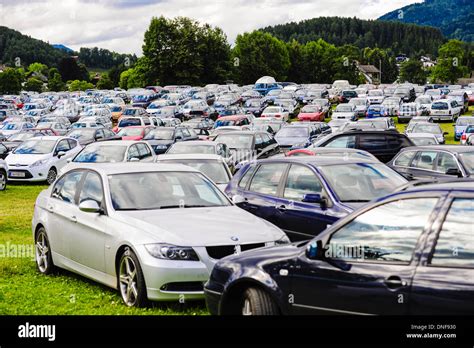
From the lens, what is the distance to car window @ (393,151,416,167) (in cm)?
1711

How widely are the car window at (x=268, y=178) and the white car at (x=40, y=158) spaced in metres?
14.9

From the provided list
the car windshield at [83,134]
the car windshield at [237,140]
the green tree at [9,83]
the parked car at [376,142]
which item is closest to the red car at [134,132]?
Answer: the car windshield at [83,134]

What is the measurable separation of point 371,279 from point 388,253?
0.22 meters

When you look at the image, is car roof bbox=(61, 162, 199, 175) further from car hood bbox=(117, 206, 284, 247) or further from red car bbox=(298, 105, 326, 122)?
red car bbox=(298, 105, 326, 122)

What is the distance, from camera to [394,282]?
195 inches

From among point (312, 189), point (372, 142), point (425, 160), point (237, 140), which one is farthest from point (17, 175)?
point (312, 189)

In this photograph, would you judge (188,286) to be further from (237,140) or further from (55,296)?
(237,140)

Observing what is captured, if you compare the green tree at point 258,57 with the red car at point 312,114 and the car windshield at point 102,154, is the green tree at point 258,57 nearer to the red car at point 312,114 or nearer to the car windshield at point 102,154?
the red car at point 312,114

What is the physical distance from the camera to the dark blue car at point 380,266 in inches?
187

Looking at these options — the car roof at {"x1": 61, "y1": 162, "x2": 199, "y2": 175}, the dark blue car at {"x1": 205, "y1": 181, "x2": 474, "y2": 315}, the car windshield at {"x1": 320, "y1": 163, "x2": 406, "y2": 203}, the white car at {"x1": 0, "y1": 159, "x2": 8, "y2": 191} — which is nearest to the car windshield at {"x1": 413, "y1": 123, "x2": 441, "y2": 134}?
the white car at {"x1": 0, "y1": 159, "x2": 8, "y2": 191}

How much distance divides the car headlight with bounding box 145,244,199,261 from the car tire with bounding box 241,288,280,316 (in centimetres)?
166

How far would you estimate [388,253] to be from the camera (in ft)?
16.9

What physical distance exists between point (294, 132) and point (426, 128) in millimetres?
8936

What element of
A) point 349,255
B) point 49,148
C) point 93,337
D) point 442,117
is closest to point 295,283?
point 349,255
